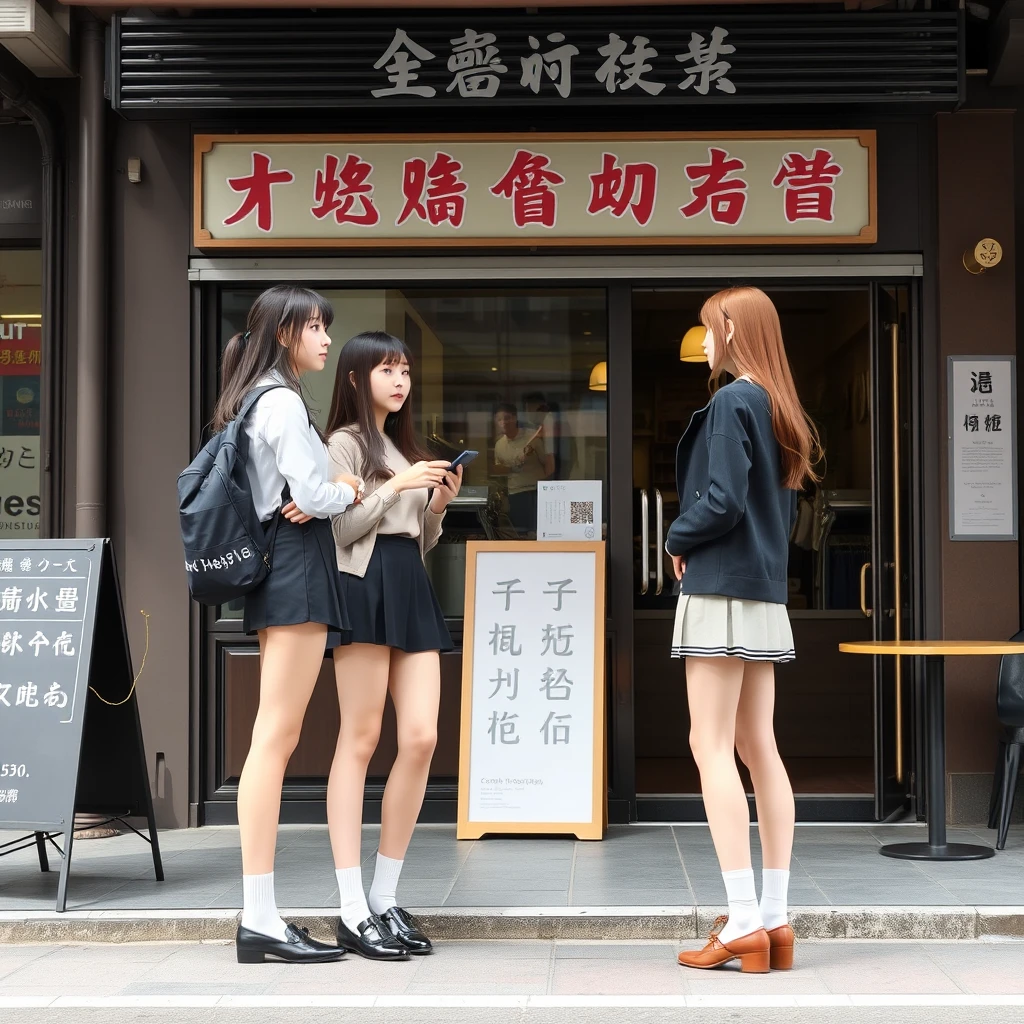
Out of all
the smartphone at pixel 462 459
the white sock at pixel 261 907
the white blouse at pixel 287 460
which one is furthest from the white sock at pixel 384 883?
the smartphone at pixel 462 459

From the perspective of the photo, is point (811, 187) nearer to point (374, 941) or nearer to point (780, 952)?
point (780, 952)

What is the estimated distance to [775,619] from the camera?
398 cm

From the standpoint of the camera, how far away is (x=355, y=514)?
4133 millimetres

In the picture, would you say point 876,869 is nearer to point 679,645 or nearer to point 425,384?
point 679,645

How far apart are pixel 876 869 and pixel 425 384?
3080 mm

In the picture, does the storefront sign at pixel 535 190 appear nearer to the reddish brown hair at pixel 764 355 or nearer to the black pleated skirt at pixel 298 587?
the reddish brown hair at pixel 764 355

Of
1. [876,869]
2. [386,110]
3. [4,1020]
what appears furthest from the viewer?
[386,110]

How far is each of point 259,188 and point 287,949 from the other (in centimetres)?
364

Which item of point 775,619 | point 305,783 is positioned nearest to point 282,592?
point 775,619

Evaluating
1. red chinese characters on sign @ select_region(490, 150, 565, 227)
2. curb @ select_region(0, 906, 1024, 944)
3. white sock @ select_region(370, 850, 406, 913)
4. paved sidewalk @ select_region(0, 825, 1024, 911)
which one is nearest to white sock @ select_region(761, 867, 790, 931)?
curb @ select_region(0, 906, 1024, 944)

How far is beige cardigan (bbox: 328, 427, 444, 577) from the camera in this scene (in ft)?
13.5

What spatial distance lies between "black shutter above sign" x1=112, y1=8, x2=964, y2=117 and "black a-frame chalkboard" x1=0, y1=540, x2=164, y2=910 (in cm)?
221

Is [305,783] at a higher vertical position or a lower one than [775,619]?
lower

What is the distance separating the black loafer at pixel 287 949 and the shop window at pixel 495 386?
2.54 metres
